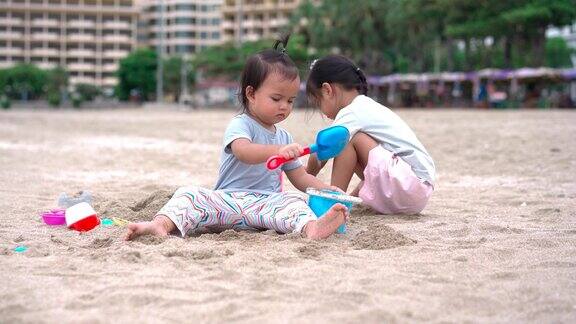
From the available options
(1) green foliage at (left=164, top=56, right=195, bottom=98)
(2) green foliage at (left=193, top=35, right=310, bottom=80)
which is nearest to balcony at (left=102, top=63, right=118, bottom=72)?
(1) green foliage at (left=164, top=56, right=195, bottom=98)

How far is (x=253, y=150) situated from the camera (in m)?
3.43

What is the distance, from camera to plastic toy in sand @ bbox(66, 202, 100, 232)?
3621mm

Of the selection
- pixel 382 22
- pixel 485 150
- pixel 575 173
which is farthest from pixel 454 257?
pixel 382 22

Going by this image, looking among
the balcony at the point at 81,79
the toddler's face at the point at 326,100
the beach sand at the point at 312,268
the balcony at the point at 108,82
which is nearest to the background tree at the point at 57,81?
the balcony at the point at 81,79

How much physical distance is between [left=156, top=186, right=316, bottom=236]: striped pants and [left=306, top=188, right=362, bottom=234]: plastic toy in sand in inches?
2.1

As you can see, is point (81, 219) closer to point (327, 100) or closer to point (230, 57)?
point (327, 100)

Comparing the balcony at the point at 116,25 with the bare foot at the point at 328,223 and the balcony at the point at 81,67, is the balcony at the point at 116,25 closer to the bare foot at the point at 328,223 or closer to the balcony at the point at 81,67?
the balcony at the point at 81,67

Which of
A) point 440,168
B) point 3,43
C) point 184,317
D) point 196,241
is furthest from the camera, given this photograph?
point 3,43

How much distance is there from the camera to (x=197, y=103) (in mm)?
53812

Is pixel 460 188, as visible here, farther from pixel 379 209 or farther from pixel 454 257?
pixel 454 257

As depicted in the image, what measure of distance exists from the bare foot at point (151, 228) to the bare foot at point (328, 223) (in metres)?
0.63

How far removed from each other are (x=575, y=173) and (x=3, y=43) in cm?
9289

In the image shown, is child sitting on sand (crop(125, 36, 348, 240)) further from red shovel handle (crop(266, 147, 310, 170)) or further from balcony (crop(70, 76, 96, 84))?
balcony (crop(70, 76, 96, 84))

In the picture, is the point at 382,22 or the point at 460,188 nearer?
the point at 460,188
